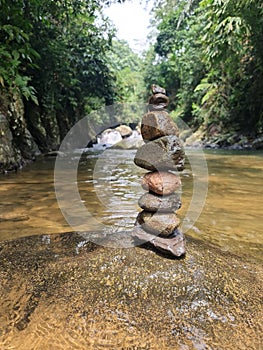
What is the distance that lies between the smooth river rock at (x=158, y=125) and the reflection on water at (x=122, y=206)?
1089 mm

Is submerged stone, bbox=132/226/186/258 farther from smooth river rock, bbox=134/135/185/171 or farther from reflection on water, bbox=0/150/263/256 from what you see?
reflection on water, bbox=0/150/263/256

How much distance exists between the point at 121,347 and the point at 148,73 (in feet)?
99.3

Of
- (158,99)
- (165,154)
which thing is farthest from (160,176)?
(158,99)

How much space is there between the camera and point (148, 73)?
29.1m

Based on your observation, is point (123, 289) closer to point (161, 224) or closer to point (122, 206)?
point (161, 224)

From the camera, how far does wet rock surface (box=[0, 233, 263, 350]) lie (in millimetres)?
1239

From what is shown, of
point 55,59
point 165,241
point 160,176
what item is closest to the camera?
point 165,241

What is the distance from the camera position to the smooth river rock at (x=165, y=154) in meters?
1.91

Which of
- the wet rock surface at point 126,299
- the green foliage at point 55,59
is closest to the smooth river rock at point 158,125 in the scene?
the wet rock surface at point 126,299

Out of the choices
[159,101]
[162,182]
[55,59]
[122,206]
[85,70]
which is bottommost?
[122,206]

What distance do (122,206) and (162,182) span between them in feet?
5.66

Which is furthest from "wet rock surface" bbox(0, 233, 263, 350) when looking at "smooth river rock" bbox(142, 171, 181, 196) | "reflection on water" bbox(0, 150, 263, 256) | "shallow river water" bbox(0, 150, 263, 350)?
"reflection on water" bbox(0, 150, 263, 256)

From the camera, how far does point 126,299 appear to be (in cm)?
149

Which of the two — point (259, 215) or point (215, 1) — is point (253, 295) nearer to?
point (259, 215)
